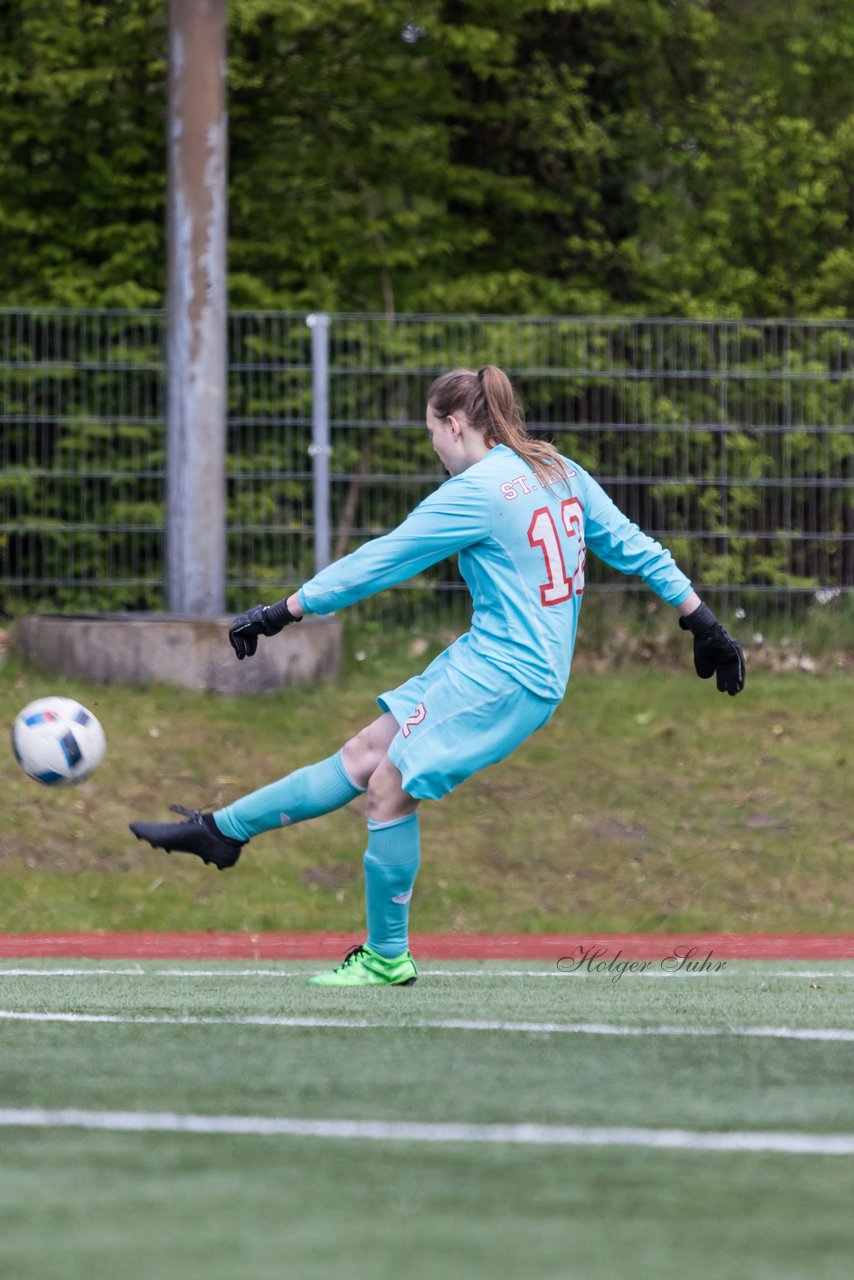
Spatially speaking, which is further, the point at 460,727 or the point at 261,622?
the point at 460,727

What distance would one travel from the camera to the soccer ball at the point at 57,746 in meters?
6.55

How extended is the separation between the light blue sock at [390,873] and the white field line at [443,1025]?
97cm

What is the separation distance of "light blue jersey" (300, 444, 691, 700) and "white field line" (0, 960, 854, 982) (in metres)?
1.43

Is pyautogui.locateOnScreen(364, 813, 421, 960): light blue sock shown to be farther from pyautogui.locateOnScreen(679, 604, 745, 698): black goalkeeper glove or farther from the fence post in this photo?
the fence post

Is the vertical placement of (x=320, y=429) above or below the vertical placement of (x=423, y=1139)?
above

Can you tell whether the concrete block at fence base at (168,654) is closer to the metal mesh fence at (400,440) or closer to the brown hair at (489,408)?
the metal mesh fence at (400,440)

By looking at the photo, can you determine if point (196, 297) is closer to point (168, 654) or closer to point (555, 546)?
point (168, 654)

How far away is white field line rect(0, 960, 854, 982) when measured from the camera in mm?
6918

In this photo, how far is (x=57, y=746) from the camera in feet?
21.5

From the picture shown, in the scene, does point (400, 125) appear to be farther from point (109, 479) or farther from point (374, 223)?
point (109, 479)

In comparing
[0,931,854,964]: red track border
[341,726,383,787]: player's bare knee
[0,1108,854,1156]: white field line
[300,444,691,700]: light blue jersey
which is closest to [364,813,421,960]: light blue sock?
[341,726,383,787]: player's bare knee

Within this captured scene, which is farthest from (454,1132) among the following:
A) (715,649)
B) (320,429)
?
(320,429)

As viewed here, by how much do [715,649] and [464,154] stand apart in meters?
11.7

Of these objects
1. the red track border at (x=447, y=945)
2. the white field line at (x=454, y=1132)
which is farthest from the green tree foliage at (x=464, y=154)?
the white field line at (x=454, y=1132)
